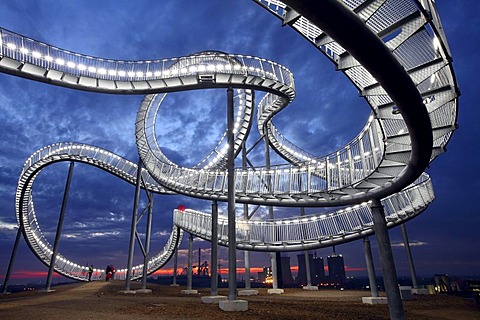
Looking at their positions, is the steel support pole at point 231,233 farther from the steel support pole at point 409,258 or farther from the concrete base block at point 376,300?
the steel support pole at point 409,258

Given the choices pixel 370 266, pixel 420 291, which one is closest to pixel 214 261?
pixel 370 266

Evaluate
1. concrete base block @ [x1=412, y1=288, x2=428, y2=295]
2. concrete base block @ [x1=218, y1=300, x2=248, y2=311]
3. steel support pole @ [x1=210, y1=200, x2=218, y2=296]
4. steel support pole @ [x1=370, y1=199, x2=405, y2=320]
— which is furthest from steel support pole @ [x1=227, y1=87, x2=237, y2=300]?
concrete base block @ [x1=412, y1=288, x2=428, y2=295]

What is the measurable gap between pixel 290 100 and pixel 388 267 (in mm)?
10512

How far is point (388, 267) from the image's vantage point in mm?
9938

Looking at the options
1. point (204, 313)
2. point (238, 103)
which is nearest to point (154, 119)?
point (238, 103)

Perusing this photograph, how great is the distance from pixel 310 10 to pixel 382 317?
10.5 m

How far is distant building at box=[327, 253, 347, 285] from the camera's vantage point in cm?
9825

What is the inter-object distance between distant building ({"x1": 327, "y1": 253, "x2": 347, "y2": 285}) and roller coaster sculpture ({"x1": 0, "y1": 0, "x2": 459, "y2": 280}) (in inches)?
3333

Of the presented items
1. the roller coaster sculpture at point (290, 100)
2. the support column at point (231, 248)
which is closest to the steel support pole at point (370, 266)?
the roller coaster sculpture at point (290, 100)

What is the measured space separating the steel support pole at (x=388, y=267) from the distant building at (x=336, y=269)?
321 ft

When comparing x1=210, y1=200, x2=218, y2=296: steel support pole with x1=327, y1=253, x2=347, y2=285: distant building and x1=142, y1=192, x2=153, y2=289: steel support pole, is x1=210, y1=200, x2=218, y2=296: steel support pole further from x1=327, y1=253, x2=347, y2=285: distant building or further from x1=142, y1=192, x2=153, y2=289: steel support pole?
x1=327, y1=253, x2=347, y2=285: distant building

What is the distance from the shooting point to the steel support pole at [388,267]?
29.4ft

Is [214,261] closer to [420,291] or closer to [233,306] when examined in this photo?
[233,306]

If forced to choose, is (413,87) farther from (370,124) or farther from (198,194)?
(198,194)
